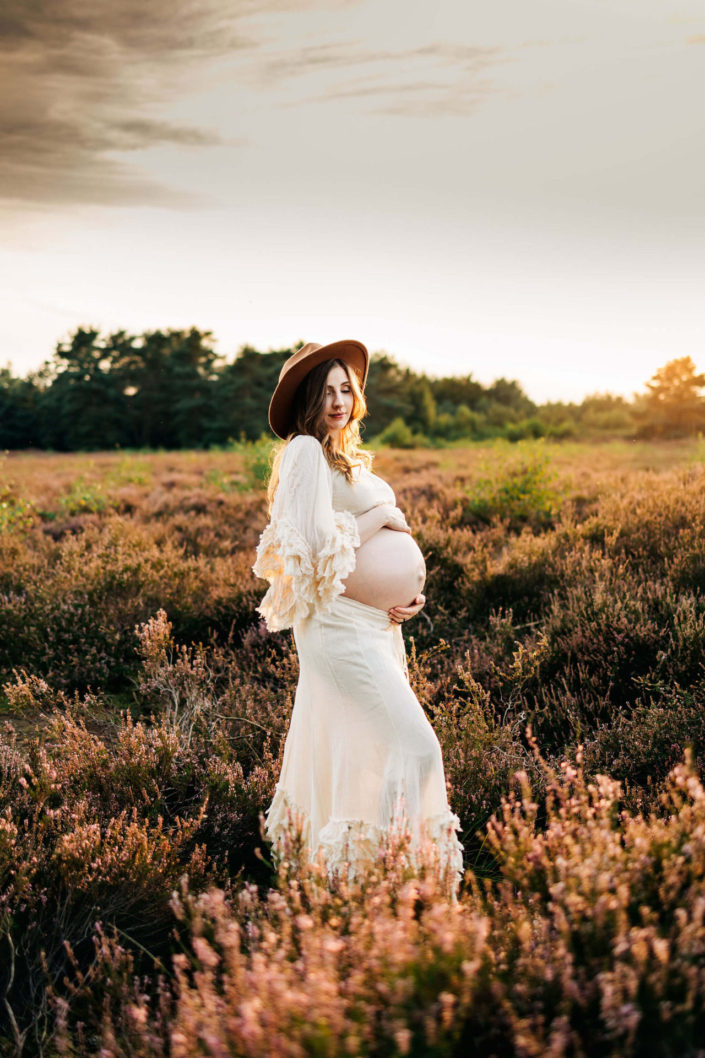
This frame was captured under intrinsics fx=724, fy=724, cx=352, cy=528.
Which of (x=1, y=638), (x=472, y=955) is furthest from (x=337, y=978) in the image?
(x=1, y=638)

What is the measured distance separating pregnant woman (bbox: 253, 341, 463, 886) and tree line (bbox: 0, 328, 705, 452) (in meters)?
31.1

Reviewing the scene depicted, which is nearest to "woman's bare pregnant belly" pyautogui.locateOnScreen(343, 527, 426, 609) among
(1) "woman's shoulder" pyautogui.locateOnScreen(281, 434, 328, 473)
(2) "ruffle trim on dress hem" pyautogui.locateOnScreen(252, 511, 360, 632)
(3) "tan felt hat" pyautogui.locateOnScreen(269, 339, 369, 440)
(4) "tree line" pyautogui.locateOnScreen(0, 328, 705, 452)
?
(2) "ruffle trim on dress hem" pyautogui.locateOnScreen(252, 511, 360, 632)

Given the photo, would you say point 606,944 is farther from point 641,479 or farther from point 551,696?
point 641,479

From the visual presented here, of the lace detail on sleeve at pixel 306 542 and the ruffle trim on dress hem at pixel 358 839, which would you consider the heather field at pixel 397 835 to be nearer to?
the ruffle trim on dress hem at pixel 358 839

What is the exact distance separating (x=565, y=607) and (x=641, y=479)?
5600 mm

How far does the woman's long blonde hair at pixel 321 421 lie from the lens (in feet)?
9.97

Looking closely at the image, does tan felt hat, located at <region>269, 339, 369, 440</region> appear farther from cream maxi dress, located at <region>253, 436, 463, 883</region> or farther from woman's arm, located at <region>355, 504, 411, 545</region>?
woman's arm, located at <region>355, 504, 411, 545</region>

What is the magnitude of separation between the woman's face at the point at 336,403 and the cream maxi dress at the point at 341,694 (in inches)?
9.2

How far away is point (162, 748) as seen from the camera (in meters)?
3.82

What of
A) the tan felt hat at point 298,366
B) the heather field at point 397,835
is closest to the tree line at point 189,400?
the heather field at point 397,835

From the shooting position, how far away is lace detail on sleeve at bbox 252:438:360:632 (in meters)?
2.72

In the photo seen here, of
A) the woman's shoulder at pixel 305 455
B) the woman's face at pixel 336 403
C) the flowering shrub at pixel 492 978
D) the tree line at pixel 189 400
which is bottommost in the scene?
the flowering shrub at pixel 492 978

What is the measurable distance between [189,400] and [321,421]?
3845 cm

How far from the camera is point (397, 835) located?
7.51 ft
